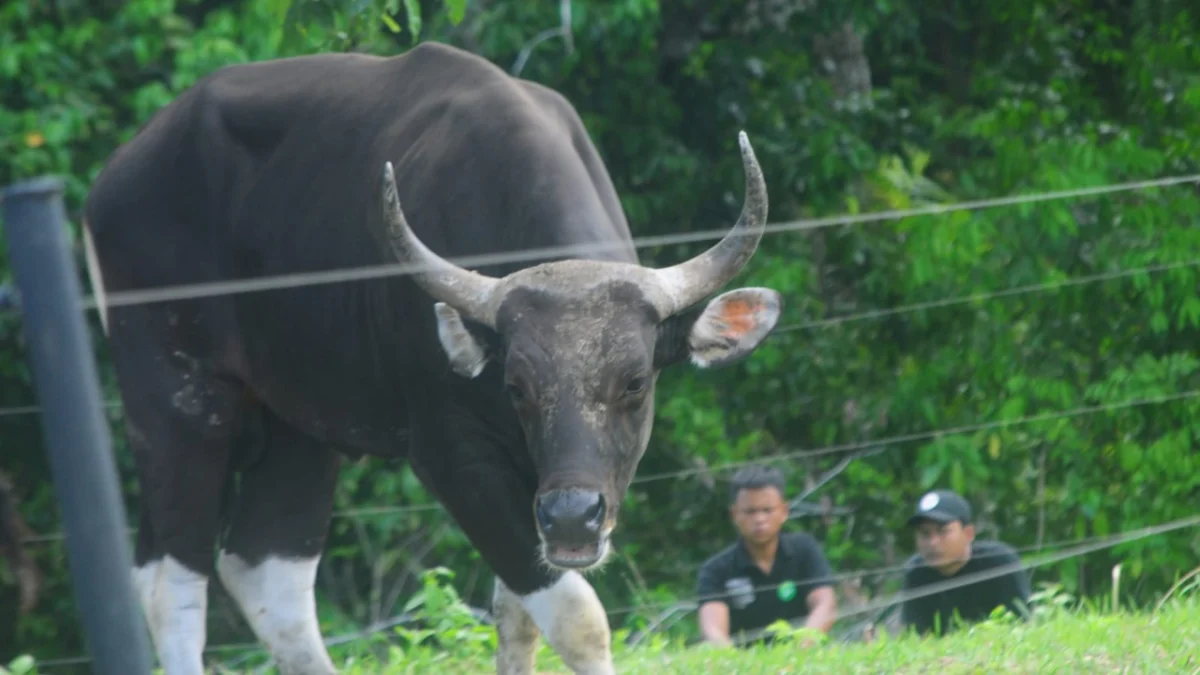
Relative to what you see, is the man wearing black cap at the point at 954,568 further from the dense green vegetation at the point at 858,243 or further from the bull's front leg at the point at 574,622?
the bull's front leg at the point at 574,622

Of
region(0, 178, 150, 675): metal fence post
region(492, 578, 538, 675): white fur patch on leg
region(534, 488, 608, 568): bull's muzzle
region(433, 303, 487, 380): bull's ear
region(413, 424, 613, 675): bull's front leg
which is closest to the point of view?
region(0, 178, 150, 675): metal fence post

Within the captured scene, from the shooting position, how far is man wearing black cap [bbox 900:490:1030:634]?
6688 millimetres

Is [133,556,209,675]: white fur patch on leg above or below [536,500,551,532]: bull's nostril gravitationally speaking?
below

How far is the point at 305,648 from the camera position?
18.9 ft

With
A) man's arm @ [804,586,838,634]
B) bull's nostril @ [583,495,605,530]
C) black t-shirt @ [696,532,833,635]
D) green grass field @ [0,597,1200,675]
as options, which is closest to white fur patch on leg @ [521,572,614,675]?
green grass field @ [0,597,1200,675]

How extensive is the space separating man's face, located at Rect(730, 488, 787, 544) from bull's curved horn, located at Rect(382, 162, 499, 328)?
2349mm

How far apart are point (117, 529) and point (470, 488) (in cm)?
236

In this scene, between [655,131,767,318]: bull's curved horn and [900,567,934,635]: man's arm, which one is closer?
[655,131,767,318]: bull's curved horn

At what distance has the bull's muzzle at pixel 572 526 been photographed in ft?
14.1

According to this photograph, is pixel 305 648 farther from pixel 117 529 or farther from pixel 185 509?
pixel 117 529

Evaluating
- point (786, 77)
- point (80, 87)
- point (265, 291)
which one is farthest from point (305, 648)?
point (786, 77)

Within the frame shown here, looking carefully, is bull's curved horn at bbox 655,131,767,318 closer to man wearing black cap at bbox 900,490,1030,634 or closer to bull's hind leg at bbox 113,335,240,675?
bull's hind leg at bbox 113,335,240,675

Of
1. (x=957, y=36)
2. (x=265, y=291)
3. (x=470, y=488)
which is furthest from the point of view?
(x=957, y=36)

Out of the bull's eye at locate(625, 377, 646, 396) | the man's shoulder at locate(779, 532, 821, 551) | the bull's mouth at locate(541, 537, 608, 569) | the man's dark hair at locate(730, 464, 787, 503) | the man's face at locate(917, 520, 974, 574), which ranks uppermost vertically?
the bull's eye at locate(625, 377, 646, 396)
